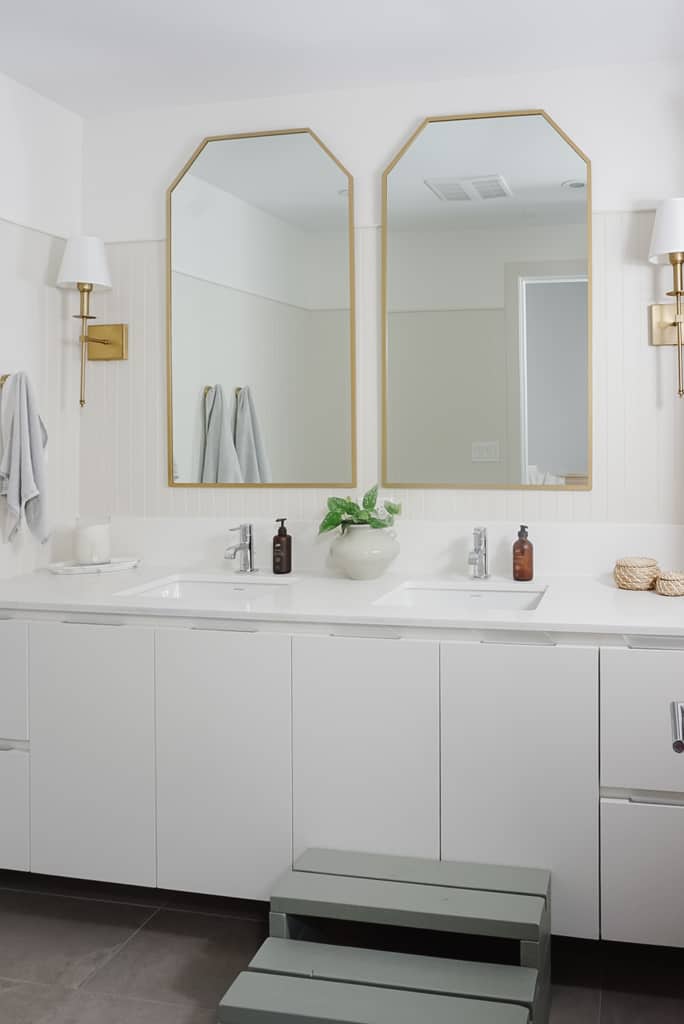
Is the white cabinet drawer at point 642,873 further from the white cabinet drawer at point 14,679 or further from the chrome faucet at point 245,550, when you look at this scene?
the white cabinet drawer at point 14,679

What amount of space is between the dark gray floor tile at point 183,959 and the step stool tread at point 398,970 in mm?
246

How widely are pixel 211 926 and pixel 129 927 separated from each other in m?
0.21

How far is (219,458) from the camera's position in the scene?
10.00 ft

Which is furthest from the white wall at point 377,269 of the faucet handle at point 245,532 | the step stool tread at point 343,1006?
the step stool tread at point 343,1006

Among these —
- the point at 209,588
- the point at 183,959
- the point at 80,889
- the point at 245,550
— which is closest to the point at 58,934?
the point at 80,889

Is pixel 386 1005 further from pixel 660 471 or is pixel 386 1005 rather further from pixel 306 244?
pixel 306 244

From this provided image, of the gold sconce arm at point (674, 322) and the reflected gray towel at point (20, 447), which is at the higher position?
the gold sconce arm at point (674, 322)

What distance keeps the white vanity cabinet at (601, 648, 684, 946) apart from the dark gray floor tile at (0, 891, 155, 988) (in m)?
1.19

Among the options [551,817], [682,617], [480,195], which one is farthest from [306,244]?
[551,817]

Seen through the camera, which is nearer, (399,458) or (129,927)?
(129,927)

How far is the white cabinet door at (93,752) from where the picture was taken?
235cm

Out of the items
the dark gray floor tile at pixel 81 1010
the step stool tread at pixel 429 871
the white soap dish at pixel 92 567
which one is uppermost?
the white soap dish at pixel 92 567

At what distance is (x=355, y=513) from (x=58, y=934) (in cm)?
134

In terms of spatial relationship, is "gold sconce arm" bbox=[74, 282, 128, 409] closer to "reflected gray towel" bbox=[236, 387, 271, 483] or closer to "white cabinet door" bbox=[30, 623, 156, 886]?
"reflected gray towel" bbox=[236, 387, 271, 483]
